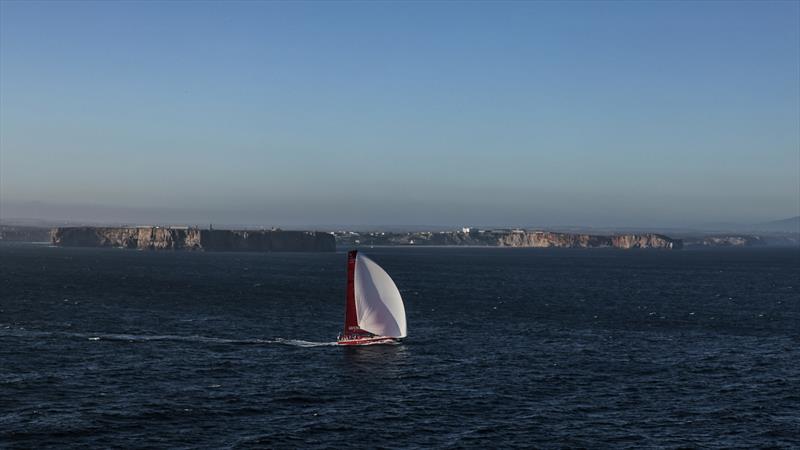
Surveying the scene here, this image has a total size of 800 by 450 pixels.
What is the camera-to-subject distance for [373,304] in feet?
282

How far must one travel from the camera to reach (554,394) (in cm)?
6075

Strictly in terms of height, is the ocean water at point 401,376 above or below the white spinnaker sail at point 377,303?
below

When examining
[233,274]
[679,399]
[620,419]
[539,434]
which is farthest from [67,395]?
[233,274]

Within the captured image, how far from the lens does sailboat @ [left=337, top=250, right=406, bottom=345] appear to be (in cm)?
8481

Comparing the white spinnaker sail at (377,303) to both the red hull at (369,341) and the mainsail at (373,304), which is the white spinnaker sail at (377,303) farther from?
the red hull at (369,341)

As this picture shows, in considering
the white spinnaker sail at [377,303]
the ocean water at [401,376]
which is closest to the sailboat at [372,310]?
the white spinnaker sail at [377,303]

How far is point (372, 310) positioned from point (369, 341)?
11.4ft

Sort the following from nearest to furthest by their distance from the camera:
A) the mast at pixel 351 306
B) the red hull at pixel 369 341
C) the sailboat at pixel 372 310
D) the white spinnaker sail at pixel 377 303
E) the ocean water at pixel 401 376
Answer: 1. the ocean water at pixel 401 376
2. the red hull at pixel 369 341
3. the sailboat at pixel 372 310
4. the mast at pixel 351 306
5. the white spinnaker sail at pixel 377 303

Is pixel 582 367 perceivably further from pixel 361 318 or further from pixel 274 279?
pixel 274 279

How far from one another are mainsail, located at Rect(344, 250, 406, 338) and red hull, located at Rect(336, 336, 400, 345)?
0.49 meters

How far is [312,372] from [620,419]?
83.1 ft

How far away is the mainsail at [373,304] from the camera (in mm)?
85125

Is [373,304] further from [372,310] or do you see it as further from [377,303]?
[372,310]

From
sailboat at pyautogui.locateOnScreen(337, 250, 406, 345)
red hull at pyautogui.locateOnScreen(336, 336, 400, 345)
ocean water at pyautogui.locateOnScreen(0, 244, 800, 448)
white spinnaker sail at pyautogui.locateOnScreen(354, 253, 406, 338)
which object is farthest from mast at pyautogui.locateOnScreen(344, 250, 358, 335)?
ocean water at pyautogui.locateOnScreen(0, 244, 800, 448)
